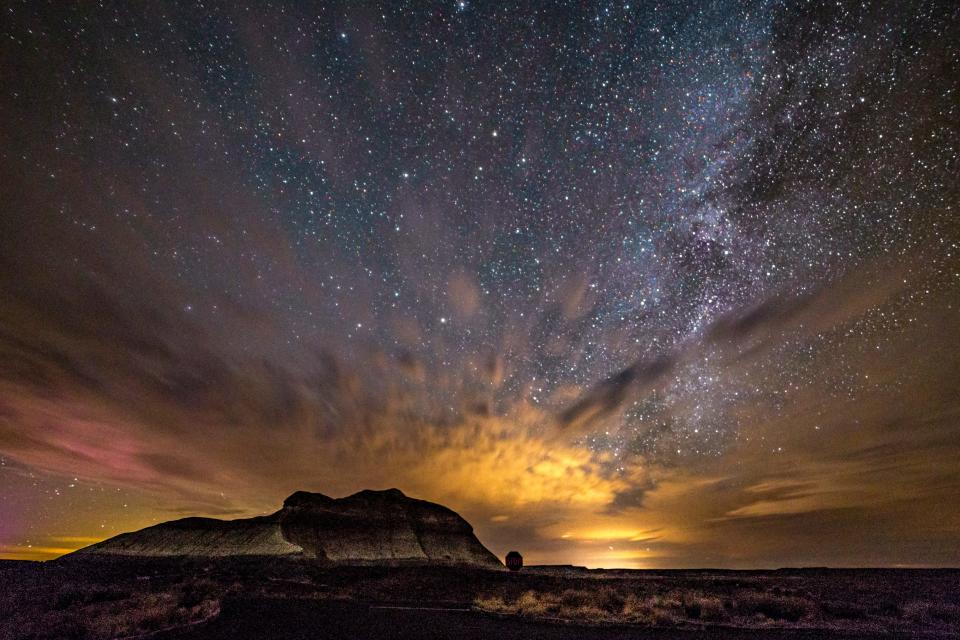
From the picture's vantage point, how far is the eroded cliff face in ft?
212

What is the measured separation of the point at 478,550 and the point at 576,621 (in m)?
74.4

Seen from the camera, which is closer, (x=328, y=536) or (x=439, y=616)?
(x=439, y=616)

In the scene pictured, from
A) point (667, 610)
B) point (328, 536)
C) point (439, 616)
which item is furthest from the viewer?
point (328, 536)

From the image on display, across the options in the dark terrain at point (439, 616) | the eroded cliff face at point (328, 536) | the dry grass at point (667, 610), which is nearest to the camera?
the dark terrain at point (439, 616)

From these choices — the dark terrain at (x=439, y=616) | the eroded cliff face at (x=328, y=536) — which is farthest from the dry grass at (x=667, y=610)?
the eroded cliff face at (x=328, y=536)

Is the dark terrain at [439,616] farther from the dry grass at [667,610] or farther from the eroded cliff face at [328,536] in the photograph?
the eroded cliff face at [328,536]

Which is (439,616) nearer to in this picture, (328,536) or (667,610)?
(667,610)

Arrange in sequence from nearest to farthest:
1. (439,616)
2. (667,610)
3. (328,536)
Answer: (439,616) → (667,610) → (328,536)

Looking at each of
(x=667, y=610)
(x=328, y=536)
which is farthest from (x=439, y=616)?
(x=328, y=536)

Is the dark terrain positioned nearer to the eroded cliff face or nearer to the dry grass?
the dry grass

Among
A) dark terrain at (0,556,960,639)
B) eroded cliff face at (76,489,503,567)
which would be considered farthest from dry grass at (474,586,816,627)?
eroded cliff face at (76,489,503,567)

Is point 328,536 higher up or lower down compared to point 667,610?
higher up

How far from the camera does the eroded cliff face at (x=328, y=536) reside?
64.6m

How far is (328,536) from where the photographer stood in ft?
228
